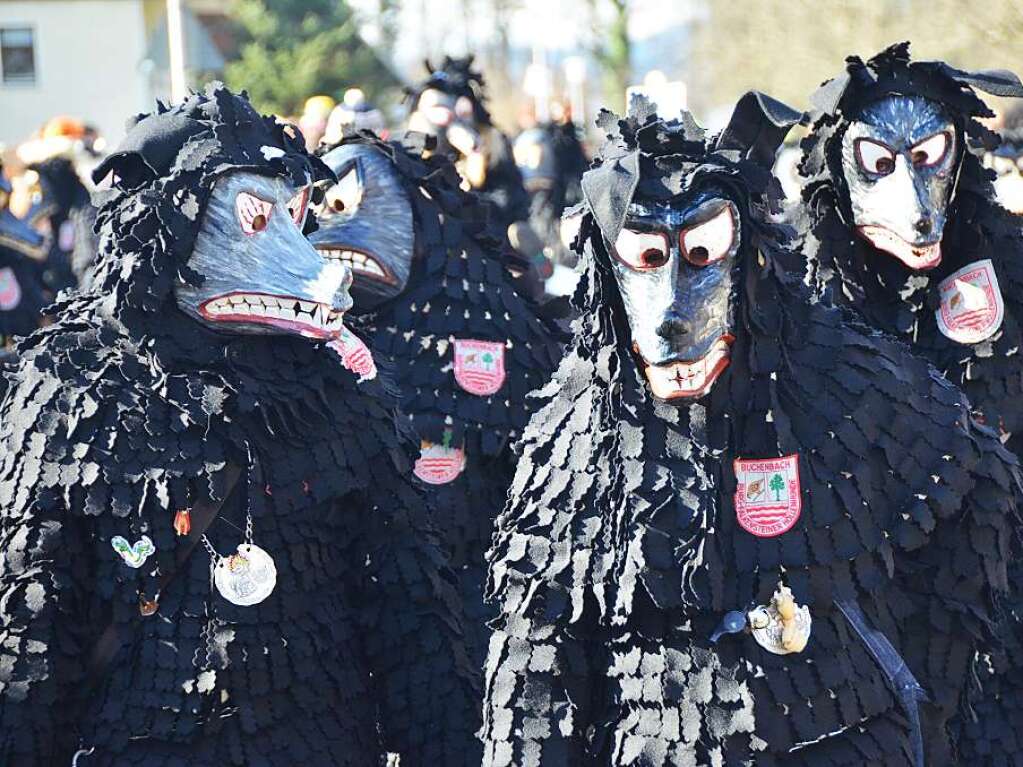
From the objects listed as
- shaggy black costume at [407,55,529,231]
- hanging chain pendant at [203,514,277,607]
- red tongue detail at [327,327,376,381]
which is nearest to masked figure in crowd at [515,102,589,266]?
shaggy black costume at [407,55,529,231]

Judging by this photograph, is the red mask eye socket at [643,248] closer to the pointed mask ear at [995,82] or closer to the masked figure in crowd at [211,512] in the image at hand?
the masked figure in crowd at [211,512]

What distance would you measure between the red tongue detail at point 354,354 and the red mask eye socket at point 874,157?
1545 mm

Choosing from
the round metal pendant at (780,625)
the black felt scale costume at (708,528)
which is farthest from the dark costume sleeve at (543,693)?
the round metal pendant at (780,625)

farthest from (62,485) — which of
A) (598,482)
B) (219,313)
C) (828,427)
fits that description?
(828,427)

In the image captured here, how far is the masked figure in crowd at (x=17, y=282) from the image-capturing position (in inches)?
372

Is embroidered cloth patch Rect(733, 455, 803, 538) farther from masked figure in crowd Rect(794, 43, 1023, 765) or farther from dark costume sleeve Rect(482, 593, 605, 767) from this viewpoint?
masked figure in crowd Rect(794, 43, 1023, 765)

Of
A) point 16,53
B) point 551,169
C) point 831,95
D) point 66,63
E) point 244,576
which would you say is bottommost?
point 244,576

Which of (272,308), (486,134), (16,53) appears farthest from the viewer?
(16,53)

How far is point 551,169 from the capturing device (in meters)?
12.6

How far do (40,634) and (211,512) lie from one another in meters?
0.46

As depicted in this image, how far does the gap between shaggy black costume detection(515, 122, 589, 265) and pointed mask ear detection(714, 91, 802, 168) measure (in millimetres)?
8718

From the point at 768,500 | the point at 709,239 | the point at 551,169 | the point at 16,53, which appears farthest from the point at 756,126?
the point at 16,53

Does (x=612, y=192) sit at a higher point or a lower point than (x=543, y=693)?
higher

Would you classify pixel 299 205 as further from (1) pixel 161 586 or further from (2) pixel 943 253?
(2) pixel 943 253
